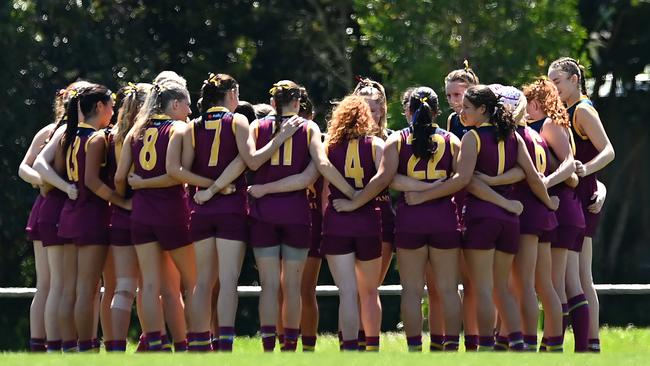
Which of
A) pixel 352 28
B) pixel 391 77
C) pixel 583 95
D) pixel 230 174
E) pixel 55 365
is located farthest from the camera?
pixel 352 28

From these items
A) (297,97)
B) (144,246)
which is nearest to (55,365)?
(144,246)

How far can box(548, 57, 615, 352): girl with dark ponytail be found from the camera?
1126 centimetres

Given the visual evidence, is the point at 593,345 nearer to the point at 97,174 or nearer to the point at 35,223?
the point at 97,174

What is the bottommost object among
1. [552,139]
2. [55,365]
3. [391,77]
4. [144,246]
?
[55,365]

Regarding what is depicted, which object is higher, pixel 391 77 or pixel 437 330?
pixel 391 77

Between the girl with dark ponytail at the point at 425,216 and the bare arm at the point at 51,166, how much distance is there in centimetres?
219

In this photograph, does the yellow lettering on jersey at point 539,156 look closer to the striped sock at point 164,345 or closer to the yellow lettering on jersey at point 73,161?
the striped sock at point 164,345

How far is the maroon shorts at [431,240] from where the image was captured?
10.6m

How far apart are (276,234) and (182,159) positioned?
2.64ft

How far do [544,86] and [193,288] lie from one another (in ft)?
9.14

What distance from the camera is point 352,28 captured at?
25.2 metres

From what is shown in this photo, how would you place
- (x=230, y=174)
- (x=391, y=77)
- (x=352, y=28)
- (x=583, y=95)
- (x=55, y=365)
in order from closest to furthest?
1. (x=55, y=365)
2. (x=230, y=174)
3. (x=583, y=95)
4. (x=391, y=77)
5. (x=352, y=28)

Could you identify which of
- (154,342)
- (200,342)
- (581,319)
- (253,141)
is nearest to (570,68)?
(581,319)

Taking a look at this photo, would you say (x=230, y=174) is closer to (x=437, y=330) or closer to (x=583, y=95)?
(x=437, y=330)
